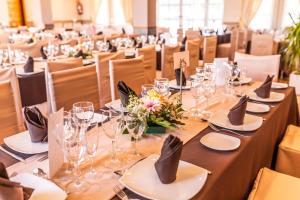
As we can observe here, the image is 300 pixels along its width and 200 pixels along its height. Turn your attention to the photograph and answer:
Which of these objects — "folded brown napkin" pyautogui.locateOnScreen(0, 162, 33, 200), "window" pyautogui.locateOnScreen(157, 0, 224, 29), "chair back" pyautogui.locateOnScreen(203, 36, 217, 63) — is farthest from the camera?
"window" pyautogui.locateOnScreen(157, 0, 224, 29)

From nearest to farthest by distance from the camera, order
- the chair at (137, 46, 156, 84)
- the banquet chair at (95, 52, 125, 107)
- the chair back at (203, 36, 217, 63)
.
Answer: the banquet chair at (95, 52, 125, 107) < the chair at (137, 46, 156, 84) < the chair back at (203, 36, 217, 63)

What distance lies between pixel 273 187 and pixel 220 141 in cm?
43

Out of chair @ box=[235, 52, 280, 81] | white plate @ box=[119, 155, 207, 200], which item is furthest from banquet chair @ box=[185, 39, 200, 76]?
white plate @ box=[119, 155, 207, 200]

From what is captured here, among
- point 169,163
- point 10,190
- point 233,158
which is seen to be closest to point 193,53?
point 233,158

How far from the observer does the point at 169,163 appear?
1044mm

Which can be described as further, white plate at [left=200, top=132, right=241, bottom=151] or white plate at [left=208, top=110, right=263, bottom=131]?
white plate at [left=208, top=110, right=263, bottom=131]

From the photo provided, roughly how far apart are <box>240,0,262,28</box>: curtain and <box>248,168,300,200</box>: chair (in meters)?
8.24

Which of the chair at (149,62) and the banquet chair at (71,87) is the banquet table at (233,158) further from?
the chair at (149,62)

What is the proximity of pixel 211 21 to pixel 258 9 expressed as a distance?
1.55 m

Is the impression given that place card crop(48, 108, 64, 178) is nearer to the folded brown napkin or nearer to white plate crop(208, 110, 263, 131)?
the folded brown napkin

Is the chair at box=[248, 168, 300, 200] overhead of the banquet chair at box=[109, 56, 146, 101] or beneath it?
beneath

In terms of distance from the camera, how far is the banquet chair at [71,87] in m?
2.06

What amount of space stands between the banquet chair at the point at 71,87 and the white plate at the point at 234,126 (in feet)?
3.46

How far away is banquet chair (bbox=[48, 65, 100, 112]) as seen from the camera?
2061mm
